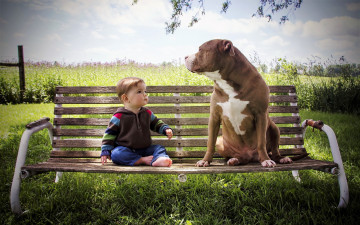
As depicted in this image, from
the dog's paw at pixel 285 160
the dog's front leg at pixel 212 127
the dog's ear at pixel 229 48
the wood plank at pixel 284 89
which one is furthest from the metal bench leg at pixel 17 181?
the wood plank at pixel 284 89

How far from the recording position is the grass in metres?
2.14

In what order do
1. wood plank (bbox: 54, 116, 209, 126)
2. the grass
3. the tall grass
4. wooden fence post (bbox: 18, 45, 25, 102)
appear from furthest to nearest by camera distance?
wooden fence post (bbox: 18, 45, 25, 102) → the tall grass → wood plank (bbox: 54, 116, 209, 126) → the grass

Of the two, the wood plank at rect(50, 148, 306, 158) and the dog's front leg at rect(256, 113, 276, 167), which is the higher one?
the dog's front leg at rect(256, 113, 276, 167)

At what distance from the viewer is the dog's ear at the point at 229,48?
2.09 m

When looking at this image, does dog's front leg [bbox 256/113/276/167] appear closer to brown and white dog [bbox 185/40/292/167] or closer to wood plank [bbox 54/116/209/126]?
brown and white dog [bbox 185/40/292/167]

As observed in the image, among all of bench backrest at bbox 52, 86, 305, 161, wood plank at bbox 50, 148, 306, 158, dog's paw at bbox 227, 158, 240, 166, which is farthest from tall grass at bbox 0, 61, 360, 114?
dog's paw at bbox 227, 158, 240, 166

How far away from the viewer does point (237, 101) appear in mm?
2240

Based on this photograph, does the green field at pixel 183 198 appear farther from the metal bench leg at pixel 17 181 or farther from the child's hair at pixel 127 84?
the child's hair at pixel 127 84

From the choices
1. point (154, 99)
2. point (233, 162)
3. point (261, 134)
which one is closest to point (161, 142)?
point (154, 99)

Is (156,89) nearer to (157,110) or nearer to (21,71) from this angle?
(157,110)

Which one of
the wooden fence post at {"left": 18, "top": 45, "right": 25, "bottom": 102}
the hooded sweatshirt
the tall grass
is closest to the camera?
the hooded sweatshirt

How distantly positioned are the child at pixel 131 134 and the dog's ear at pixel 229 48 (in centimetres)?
90

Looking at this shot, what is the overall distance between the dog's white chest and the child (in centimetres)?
67

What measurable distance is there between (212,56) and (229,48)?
0.52ft
